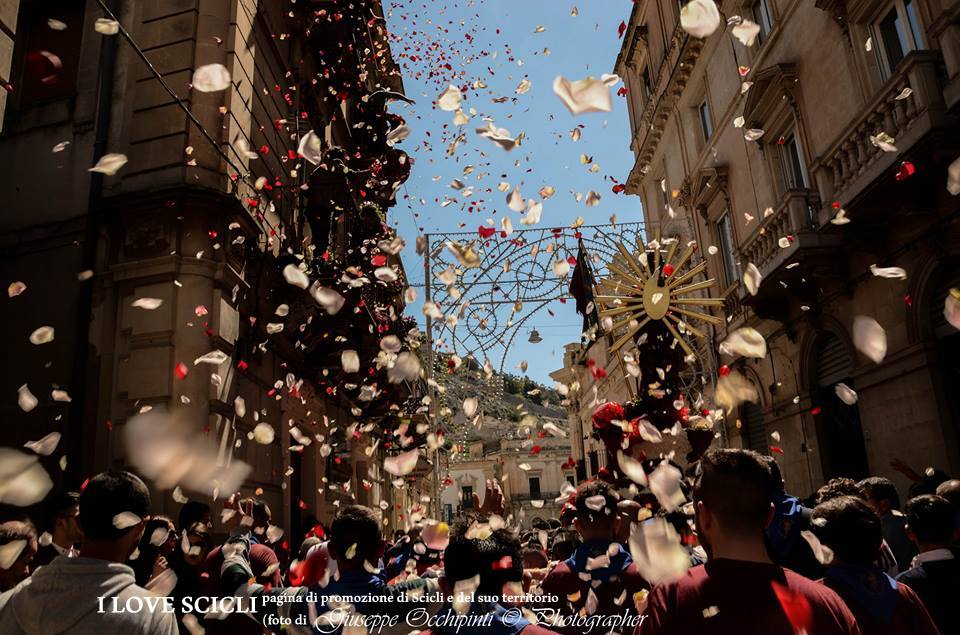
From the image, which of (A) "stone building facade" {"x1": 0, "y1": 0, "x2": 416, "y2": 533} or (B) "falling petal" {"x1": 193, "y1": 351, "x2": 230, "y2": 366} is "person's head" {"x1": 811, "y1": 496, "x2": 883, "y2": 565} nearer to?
(A) "stone building facade" {"x1": 0, "y1": 0, "x2": 416, "y2": 533}

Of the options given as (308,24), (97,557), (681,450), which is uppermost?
(308,24)

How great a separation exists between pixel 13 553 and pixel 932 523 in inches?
167

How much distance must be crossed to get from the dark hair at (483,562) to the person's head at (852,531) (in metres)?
1.26

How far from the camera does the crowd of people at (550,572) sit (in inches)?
81.2

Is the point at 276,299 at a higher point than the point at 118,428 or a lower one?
higher

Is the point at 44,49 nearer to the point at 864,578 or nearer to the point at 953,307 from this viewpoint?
the point at 864,578

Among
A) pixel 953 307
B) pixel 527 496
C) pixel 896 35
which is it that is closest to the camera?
pixel 953 307

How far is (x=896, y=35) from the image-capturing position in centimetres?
948

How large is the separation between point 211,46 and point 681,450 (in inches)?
295

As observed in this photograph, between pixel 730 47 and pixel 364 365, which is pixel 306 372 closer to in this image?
pixel 364 365

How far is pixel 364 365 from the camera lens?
41.1ft

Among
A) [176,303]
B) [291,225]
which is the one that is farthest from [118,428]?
[291,225]

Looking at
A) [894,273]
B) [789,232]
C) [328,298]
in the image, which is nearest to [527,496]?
[789,232]

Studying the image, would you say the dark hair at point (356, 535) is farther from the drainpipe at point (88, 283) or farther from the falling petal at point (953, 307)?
the falling petal at point (953, 307)
